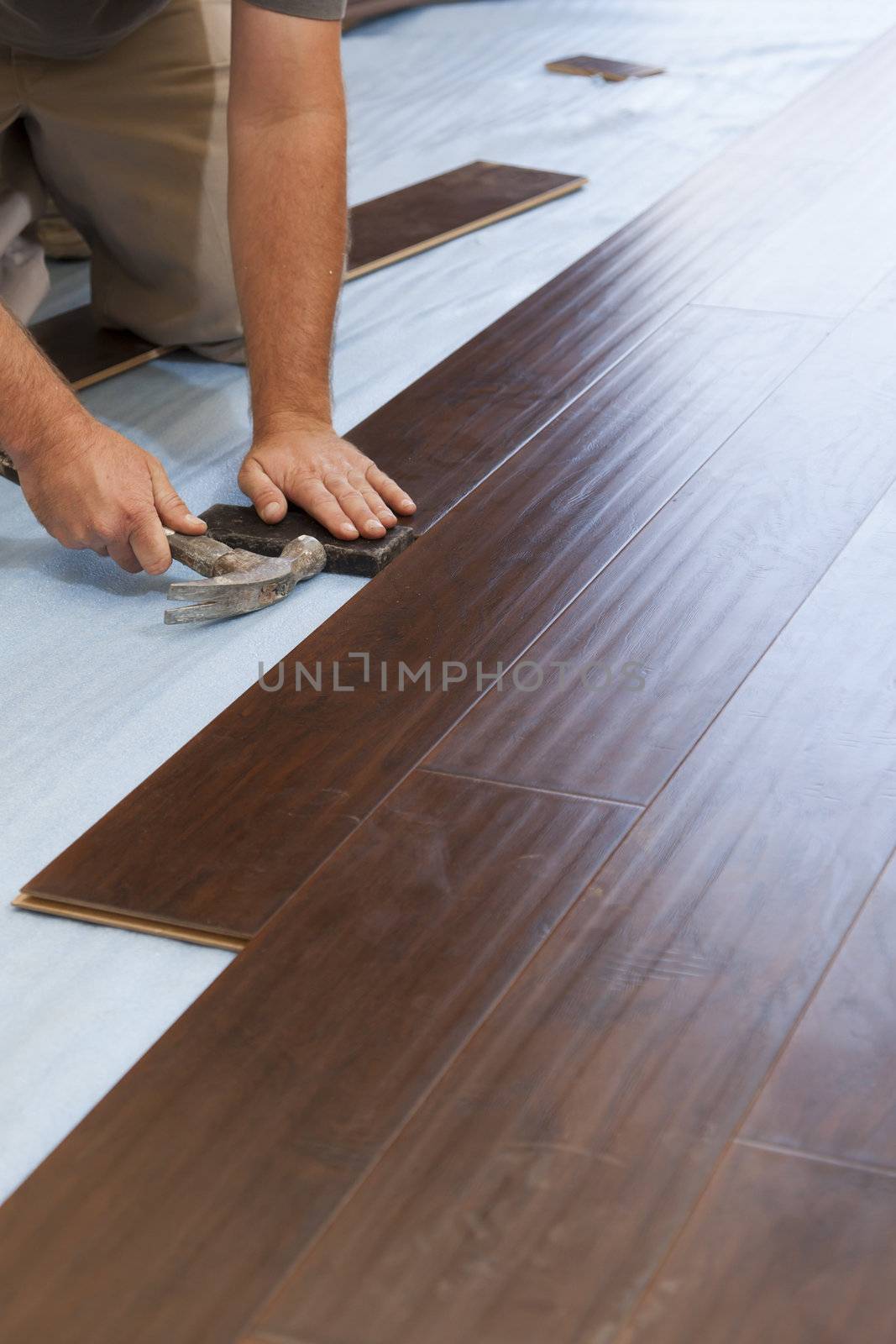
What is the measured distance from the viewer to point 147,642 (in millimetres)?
1998

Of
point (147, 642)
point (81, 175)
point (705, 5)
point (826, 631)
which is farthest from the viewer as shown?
point (705, 5)

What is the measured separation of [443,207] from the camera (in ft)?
11.7

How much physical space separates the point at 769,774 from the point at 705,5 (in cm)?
491

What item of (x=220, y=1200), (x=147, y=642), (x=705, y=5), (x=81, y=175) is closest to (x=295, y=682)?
(x=147, y=642)

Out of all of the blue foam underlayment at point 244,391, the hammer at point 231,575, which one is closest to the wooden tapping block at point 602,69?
the blue foam underlayment at point 244,391

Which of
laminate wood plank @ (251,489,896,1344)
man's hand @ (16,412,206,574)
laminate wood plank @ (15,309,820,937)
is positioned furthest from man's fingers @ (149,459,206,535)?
laminate wood plank @ (251,489,896,1344)

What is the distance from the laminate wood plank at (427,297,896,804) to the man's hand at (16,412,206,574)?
56 centimetres

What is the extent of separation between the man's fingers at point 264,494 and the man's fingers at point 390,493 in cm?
14

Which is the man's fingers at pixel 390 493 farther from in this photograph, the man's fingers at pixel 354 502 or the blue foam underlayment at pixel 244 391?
the blue foam underlayment at pixel 244 391

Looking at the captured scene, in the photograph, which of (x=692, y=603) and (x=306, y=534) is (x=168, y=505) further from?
(x=692, y=603)

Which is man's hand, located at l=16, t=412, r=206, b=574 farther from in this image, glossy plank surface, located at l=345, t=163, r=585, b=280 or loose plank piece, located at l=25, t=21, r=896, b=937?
glossy plank surface, located at l=345, t=163, r=585, b=280

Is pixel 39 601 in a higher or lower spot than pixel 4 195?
lower

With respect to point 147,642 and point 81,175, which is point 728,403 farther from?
point 81,175

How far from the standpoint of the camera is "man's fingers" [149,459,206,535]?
2000mm
